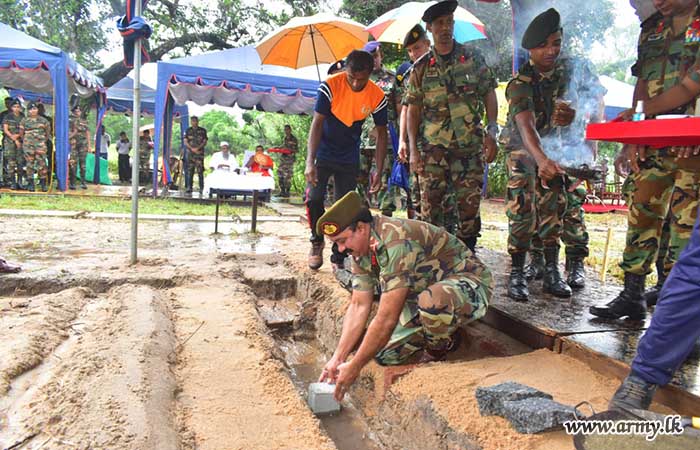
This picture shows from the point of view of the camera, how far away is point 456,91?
3166mm

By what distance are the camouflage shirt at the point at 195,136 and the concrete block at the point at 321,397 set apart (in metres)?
10.7

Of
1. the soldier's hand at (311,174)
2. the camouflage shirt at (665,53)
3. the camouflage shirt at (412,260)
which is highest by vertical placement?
the camouflage shirt at (665,53)

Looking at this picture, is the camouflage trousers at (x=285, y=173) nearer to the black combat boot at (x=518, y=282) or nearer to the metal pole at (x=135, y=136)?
the metal pole at (x=135, y=136)

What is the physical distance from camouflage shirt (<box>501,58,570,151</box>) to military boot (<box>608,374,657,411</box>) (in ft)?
5.55

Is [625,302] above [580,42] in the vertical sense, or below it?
below

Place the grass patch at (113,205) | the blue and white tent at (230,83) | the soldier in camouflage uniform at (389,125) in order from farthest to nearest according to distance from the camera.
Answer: the blue and white tent at (230,83) → the grass patch at (113,205) → the soldier in camouflage uniform at (389,125)

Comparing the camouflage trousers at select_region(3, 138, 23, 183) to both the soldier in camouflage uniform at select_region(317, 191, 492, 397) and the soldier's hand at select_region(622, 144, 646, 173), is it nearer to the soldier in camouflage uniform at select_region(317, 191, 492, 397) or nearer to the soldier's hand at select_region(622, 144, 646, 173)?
the soldier in camouflage uniform at select_region(317, 191, 492, 397)

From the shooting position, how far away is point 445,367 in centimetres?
215

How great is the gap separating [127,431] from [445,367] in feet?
4.20

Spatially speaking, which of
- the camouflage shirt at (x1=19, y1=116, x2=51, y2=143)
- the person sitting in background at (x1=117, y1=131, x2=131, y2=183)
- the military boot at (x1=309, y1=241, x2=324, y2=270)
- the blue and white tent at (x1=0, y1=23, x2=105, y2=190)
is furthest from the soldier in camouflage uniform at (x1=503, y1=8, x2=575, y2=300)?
the person sitting in background at (x1=117, y1=131, x2=131, y2=183)

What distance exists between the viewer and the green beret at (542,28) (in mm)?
2625

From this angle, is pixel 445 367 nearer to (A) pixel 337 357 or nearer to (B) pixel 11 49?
(A) pixel 337 357

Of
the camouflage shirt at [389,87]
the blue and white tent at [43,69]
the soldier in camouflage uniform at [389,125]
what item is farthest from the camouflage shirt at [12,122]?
the camouflage shirt at [389,87]

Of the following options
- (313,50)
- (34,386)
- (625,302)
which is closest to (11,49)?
(313,50)
